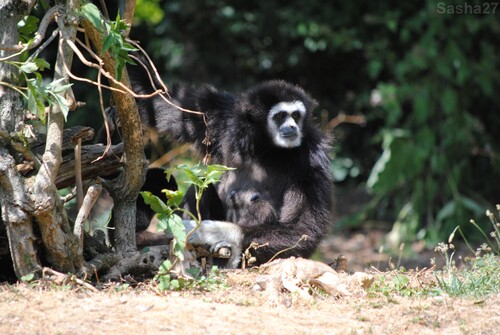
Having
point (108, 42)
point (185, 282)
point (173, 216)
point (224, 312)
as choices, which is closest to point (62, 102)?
point (108, 42)

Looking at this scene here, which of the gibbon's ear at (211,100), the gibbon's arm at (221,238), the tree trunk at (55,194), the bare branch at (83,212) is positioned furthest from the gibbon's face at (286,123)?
the tree trunk at (55,194)

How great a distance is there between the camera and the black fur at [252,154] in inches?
298

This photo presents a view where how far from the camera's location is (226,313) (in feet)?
16.1

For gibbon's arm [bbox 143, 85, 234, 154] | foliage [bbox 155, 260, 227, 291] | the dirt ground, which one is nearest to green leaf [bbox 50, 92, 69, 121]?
the dirt ground

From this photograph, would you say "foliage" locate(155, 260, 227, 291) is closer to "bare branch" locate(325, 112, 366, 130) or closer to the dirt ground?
the dirt ground

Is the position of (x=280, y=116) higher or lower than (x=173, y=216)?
higher

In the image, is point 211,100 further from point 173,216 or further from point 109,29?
point 109,29

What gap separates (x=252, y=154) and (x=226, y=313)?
3376 mm

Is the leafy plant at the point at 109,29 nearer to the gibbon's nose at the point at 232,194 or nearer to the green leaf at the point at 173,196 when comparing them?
the green leaf at the point at 173,196

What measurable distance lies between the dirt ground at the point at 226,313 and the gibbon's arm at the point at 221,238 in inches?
50.0

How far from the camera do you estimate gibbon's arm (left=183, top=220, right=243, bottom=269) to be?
22.9 ft

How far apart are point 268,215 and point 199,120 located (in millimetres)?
1299

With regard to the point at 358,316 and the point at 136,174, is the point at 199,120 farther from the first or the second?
the point at 358,316

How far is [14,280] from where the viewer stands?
5812mm
